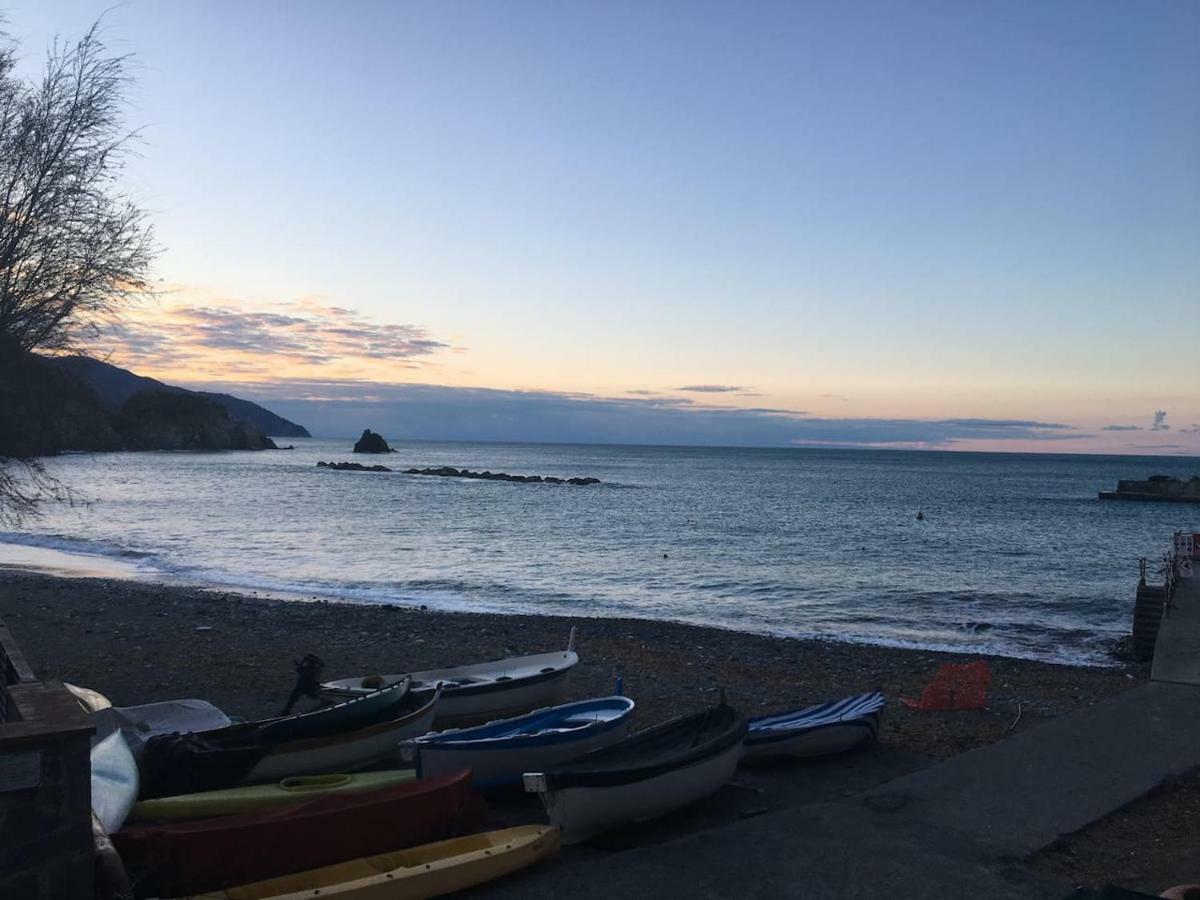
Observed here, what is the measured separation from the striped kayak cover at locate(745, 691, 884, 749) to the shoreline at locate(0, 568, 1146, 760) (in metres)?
0.52

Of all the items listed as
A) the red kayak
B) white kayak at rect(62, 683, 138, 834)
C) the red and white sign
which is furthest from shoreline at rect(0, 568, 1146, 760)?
the red and white sign

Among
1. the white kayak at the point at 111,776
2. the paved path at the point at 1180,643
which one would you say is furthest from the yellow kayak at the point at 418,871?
the paved path at the point at 1180,643

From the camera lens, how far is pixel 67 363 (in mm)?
11406

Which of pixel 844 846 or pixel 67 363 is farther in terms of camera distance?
pixel 67 363

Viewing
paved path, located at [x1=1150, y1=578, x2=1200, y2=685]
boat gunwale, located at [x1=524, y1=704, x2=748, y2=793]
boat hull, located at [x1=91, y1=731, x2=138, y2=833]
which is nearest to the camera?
boat hull, located at [x1=91, y1=731, x2=138, y2=833]

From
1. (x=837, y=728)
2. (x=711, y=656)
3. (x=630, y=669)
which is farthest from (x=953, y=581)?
(x=837, y=728)

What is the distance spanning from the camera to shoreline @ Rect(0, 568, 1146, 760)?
39.7 ft

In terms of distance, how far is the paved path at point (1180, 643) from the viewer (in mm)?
12331

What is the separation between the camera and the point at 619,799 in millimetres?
7160

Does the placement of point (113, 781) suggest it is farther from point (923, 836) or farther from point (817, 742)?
point (817, 742)

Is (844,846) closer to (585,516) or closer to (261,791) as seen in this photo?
(261,791)

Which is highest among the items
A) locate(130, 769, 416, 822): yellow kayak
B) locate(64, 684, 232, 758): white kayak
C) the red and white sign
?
the red and white sign

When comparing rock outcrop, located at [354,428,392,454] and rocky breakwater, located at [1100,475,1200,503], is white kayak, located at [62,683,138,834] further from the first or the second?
rock outcrop, located at [354,428,392,454]

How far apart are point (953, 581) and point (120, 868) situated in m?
29.0
